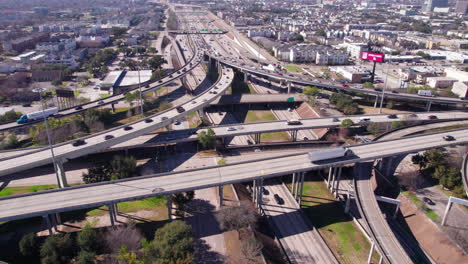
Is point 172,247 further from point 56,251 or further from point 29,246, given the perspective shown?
point 29,246


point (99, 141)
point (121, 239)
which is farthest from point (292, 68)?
point (121, 239)

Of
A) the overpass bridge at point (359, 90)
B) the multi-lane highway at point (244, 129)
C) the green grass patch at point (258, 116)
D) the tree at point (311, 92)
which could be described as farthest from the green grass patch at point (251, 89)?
the multi-lane highway at point (244, 129)

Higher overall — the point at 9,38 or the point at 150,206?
the point at 9,38

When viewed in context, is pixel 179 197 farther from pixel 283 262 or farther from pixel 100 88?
pixel 100 88

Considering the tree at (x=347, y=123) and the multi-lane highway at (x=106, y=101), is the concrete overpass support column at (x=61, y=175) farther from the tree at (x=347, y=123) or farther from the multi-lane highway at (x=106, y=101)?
the tree at (x=347, y=123)

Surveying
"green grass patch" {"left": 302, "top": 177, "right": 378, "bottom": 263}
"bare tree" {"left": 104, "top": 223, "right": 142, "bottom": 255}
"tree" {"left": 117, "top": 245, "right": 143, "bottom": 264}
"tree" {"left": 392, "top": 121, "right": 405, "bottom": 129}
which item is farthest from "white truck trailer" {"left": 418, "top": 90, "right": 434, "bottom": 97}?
"tree" {"left": 117, "top": 245, "right": 143, "bottom": 264}

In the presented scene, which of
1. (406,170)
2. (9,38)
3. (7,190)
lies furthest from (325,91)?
(9,38)
